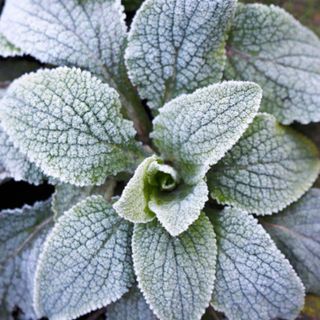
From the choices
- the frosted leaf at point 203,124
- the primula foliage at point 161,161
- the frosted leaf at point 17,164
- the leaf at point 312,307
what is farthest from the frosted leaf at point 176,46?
the leaf at point 312,307

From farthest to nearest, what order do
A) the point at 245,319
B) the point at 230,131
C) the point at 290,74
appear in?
the point at 290,74
the point at 245,319
the point at 230,131

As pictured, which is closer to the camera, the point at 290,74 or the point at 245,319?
the point at 245,319

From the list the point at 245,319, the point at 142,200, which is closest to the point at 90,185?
the point at 142,200

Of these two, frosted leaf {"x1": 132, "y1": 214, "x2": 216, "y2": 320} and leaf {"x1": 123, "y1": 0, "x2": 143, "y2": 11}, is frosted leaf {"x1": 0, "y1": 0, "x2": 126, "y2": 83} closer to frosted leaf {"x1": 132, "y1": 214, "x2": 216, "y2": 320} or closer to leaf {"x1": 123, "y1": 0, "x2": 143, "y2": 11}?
leaf {"x1": 123, "y1": 0, "x2": 143, "y2": 11}

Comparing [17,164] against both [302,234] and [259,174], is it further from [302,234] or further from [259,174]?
[302,234]

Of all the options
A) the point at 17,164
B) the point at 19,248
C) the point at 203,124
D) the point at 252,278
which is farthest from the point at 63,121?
the point at 252,278

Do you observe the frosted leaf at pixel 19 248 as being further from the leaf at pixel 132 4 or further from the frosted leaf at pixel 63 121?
the leaf at pixel 132 4

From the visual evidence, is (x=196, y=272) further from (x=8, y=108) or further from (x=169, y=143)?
(x=8, y=108)
